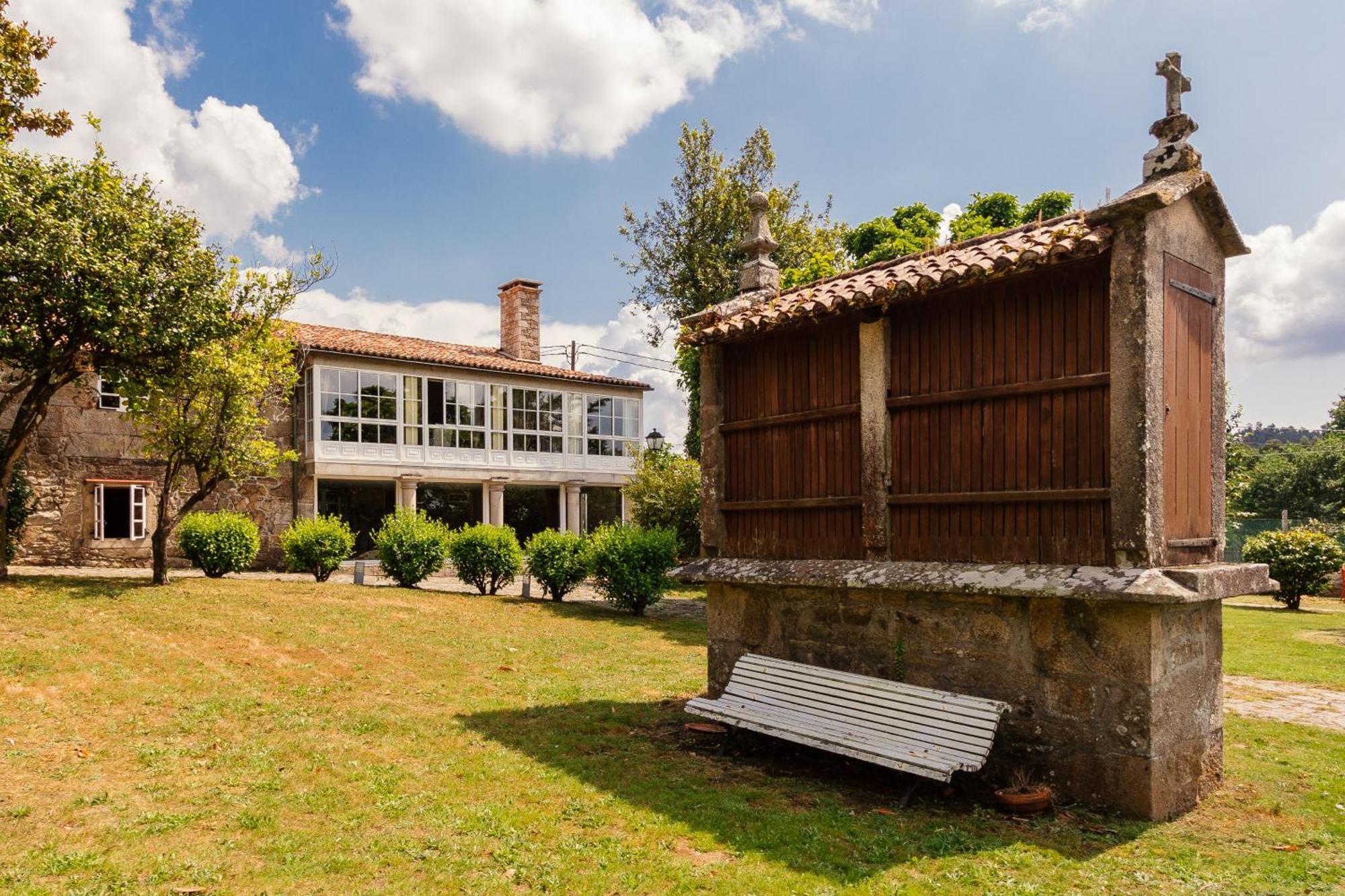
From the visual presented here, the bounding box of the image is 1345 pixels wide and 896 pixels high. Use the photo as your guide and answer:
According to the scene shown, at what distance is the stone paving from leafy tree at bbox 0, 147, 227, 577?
1426 centimetres

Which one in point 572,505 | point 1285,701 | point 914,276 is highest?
point 914,276

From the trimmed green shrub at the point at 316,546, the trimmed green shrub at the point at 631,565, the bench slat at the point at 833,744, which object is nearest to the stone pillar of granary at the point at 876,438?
the bench slat at the point at 833,744

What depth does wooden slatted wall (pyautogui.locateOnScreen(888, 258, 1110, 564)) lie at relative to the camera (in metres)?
5.51

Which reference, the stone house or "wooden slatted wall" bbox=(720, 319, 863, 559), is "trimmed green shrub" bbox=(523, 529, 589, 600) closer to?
the stone house

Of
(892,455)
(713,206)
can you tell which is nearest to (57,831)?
(892,455)

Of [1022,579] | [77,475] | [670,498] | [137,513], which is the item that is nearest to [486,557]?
[670,498]

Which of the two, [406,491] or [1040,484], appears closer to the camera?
[1040,484]

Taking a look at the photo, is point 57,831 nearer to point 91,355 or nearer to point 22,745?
point 22,745

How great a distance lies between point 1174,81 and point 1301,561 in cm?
1732

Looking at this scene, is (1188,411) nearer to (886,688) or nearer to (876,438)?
(876,438)

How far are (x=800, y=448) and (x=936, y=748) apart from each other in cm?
268

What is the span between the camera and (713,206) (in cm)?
2695

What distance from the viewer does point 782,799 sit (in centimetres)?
573

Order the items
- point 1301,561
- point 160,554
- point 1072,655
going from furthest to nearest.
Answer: point 1301,561 < point 160,554 < point 1072,655
